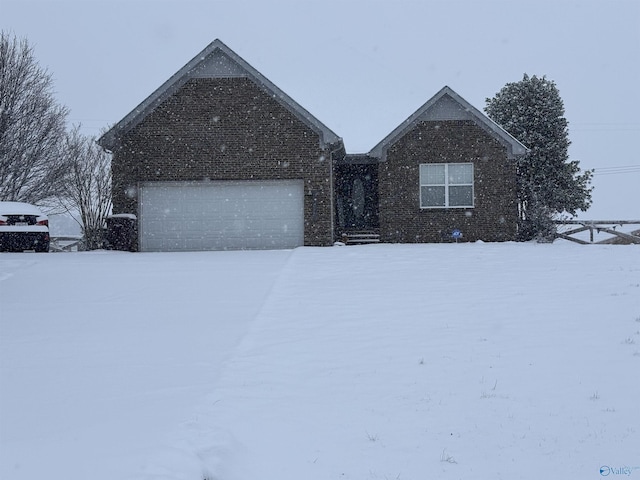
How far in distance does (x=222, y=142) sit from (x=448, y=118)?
7.71m

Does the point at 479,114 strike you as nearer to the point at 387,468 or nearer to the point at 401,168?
the point at 401,168

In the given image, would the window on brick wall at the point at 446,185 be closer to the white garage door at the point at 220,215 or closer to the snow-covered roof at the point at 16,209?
the white garage door at the point at 220,215

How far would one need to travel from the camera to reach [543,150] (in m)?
25.1

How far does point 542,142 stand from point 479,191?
539 centimetres

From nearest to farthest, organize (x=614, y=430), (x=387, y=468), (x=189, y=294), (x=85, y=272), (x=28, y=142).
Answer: (x=387, y=468)
(x=614, y=430)
(x=189, y=294)
(x=85, y=272)
(x=28, y=142)

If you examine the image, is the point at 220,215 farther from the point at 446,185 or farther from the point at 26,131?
the point at 26,131

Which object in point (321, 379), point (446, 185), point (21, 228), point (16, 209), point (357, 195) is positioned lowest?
point (321, 379)

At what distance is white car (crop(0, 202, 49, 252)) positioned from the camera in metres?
18.3

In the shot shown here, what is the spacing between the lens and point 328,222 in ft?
64.8

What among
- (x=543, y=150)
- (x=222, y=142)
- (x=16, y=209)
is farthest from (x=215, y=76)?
(x=543, y=150)

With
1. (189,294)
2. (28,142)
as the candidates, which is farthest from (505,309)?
(28,142)

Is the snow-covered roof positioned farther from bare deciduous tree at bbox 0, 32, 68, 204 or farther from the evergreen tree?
the evergreen tree

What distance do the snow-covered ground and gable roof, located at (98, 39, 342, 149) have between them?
8181 mm

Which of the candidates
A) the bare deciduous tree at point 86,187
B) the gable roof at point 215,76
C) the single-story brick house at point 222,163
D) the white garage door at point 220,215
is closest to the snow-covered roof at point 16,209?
the single-story brick house at point 222,163
